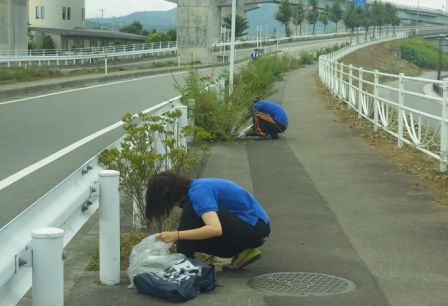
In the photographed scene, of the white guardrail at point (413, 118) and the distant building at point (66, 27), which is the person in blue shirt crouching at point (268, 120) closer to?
the white guardrail at point (413, 118)

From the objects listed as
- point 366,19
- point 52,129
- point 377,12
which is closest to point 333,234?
point 52,129

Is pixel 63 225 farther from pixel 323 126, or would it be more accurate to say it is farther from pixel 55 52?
pixel 55 52

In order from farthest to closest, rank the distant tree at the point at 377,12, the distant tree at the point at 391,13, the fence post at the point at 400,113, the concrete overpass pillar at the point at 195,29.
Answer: the distant tree at the point at 391,13, the distant tree at the point at 377,12, the concrete overpass pillar at the point at 195,29, the fence post at the point at 400,113

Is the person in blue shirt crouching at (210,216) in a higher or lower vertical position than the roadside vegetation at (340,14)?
lower

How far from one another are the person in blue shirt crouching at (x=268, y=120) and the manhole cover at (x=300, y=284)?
8.55 meters

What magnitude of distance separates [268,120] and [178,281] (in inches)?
370

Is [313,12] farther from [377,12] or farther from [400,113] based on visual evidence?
[400,113]

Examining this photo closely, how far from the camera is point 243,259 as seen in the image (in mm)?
5852

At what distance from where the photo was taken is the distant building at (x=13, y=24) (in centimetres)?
5244

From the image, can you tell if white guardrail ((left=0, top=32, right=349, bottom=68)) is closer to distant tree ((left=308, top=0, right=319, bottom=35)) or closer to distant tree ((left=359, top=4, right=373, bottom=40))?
distant tree ((left=359, top=4, right=373, bottom=40))

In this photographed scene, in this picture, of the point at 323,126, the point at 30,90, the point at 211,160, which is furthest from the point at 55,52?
the point at 211,160

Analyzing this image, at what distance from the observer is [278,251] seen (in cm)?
644

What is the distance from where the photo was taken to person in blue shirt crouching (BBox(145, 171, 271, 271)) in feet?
17.3

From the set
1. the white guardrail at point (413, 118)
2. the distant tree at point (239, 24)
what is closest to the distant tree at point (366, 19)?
the distant tree at point (239, 24)
